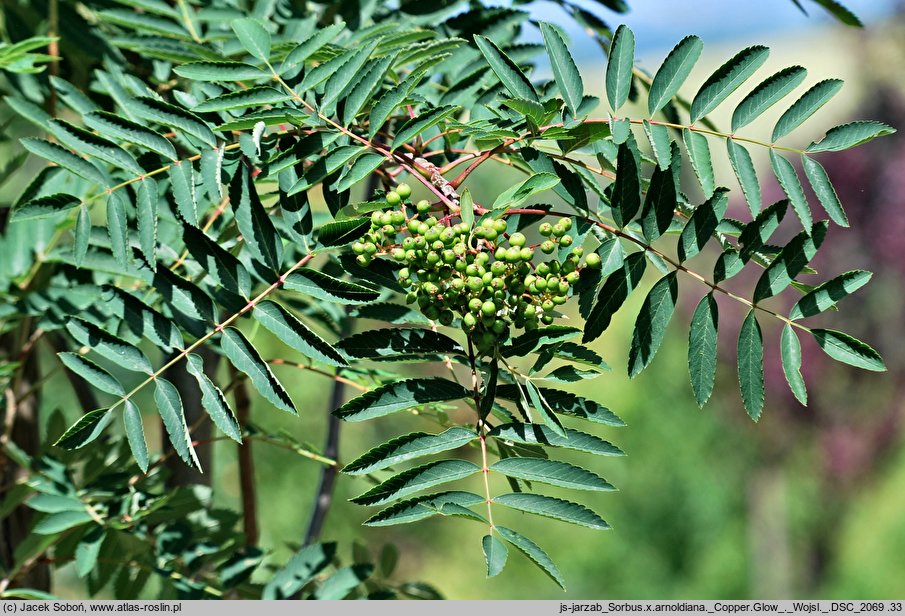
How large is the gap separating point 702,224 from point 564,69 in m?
0.18

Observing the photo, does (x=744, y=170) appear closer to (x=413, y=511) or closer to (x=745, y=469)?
(x=413, y=511)

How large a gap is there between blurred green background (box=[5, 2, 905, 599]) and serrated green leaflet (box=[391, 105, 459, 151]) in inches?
127

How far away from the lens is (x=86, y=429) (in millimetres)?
707

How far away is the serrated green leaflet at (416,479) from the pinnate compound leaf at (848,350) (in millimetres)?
327

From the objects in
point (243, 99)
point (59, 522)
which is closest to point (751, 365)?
point (243, 99)

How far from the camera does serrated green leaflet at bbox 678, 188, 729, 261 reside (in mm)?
714

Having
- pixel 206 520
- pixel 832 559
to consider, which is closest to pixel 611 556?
pixel 832 559

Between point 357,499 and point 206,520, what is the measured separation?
57cm

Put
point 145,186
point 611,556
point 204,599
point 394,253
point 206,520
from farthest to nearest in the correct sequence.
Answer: point 611,556
point 206,520
point 204,599
point 145,186
point 394,253

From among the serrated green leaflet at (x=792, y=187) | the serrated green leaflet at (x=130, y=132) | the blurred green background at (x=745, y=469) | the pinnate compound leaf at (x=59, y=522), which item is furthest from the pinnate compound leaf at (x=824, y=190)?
the blurred green background at (x=745, y=469)

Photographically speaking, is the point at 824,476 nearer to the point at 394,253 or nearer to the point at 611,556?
the point at 611,556

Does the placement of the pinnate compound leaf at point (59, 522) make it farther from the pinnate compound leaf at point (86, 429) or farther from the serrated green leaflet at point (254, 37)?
the serrated green leaflet at point (254, 37)

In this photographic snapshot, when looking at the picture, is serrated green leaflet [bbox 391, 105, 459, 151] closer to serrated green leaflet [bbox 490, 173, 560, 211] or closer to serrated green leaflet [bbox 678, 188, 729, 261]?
serrated green leaflet [bbox 490, 173, 560, 211]

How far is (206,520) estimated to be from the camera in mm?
1152
